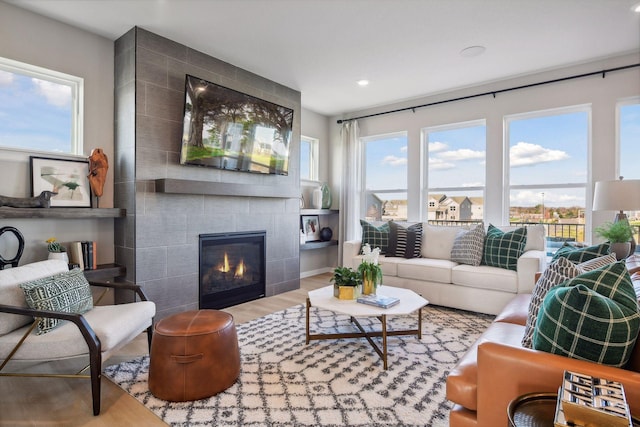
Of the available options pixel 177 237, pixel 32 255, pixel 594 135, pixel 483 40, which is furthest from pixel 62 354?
pixel 594 135

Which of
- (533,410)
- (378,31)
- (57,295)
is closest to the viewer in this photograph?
(533,410)

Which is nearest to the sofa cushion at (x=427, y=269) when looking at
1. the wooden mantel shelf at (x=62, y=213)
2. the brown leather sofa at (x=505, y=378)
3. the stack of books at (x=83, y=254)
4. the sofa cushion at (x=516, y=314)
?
the sofa cushion at (x=516, y=314)

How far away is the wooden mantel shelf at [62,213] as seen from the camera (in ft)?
8.08

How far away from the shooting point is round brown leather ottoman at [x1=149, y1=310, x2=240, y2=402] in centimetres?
189

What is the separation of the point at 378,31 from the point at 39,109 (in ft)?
9.64

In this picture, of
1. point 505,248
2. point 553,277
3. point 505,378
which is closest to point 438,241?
point 505,248

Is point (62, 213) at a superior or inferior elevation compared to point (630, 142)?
inferior

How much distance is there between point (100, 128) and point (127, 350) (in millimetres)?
1959

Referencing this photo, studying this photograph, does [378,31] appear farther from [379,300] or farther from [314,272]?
[314,272]

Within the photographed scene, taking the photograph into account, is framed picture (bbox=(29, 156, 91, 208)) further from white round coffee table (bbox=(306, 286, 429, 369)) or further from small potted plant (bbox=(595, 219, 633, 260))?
small potted plant (bbox=(595, 219, 633, 260))

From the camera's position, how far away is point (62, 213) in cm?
269

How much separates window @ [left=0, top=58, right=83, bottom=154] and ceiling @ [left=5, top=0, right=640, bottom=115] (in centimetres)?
49

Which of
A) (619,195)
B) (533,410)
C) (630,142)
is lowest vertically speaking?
(533,410)

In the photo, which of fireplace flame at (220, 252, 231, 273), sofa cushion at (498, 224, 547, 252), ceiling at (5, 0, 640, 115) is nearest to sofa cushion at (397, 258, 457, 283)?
sofa cushion at (498, 224, 547, 252)
